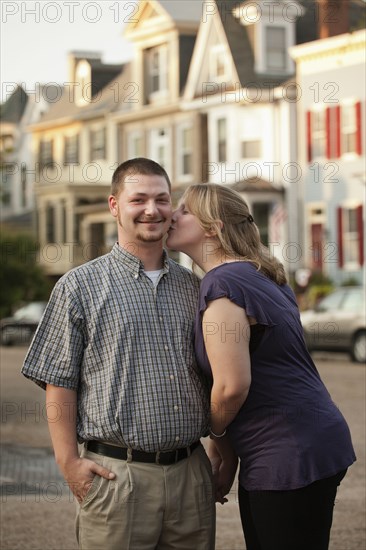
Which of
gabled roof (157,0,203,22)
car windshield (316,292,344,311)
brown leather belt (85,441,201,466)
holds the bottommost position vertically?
car windshield (316,292,344,311)

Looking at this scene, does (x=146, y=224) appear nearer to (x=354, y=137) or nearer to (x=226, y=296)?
(x=226, y=296)

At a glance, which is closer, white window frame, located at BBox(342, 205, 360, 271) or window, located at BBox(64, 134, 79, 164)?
white window frame, located at BBox(342, 205, 360, 271)

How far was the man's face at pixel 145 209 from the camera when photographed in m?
4.20

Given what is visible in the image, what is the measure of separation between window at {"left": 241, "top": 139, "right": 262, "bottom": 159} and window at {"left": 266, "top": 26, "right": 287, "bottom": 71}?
8.00 ft

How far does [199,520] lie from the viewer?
4.13 meters

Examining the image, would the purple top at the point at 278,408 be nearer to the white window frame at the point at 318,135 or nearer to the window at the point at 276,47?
the white window frame at the point at 318,135

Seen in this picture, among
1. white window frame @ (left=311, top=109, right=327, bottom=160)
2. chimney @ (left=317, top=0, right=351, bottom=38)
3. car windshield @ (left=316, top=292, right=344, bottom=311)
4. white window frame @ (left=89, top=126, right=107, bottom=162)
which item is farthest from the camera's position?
white window frame @ (left=89, top=126, right=107, bottom=162)

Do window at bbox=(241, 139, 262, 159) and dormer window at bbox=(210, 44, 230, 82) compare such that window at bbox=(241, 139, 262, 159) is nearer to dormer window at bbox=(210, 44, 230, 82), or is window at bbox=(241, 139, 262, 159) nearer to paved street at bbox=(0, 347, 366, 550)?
dormer window at bbox=(210, 44, 230, 82)

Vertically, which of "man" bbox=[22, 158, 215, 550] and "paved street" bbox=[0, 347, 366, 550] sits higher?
"man" bbox=[22, 158, 215, 550]

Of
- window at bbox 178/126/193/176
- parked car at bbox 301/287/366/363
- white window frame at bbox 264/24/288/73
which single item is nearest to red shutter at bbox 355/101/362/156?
white window frame at bbox 264/24/288/73

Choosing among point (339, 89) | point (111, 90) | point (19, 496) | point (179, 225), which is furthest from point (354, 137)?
point (179, 225)

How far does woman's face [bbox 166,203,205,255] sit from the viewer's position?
4180mm

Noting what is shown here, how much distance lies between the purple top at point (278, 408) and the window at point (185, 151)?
116 ft

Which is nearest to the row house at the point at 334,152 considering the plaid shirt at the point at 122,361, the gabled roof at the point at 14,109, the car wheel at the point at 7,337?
the car wheel at the point at 7,337
